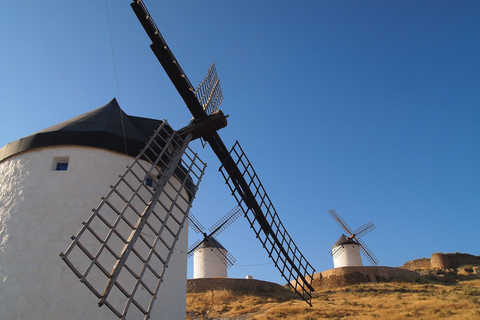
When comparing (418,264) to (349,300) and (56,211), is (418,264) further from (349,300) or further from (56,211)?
(56,211)

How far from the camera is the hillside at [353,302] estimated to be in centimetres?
1143

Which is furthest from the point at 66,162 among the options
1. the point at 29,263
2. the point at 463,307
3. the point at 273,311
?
the point at 463,307

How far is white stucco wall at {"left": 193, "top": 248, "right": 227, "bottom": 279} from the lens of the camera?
2130 cm

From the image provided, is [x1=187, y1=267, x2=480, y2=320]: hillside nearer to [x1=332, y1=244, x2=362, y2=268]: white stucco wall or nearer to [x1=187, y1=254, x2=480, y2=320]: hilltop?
[x1=187, y1=254, x2=480, y2=320]: hilltop

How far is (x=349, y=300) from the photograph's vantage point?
14.8 m

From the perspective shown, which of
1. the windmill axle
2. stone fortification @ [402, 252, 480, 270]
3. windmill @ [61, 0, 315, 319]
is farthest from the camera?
stone fortification @ [402, 252, 480, 270]

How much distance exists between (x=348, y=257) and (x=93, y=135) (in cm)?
1947

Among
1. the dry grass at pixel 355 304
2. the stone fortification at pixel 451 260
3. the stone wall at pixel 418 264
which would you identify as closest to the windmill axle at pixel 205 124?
the dry grass at pixel 355 304

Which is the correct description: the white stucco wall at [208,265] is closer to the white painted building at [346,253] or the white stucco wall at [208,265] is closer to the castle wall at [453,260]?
the white painted building at [346,253]

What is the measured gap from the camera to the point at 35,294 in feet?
20.1

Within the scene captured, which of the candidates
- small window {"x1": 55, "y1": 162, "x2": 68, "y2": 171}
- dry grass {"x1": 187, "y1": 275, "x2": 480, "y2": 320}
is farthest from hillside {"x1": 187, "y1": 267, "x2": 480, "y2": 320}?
small window {"x1": 55, "y1": 162, "x2": 68, "y2": 171}

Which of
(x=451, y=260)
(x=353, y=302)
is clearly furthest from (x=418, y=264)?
(x=353, y=302)

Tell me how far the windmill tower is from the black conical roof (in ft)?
0.07

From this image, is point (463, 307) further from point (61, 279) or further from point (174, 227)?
point (61, 279)
